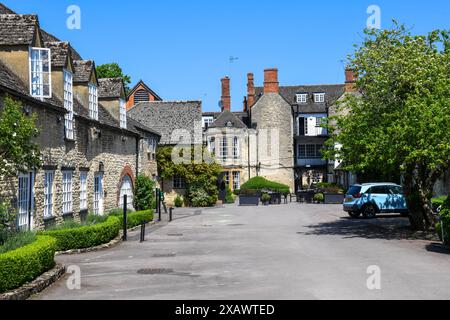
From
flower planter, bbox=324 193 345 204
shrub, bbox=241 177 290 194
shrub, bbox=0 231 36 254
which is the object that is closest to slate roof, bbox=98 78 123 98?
shrub, bbox=0 231 36 254

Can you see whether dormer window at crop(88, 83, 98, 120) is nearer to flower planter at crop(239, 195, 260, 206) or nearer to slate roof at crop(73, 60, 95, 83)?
slate roof at crop(73, 60, 95, 83)

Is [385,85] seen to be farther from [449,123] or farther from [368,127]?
[449,123]

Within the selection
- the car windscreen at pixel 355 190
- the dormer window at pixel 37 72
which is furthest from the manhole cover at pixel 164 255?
the car windscreen at pixel 355 190

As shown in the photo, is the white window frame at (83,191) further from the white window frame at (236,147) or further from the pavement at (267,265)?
the white window frame at (236,147)

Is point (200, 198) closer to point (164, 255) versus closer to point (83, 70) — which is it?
point (83, 70)

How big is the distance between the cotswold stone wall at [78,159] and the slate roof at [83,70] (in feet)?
6.56

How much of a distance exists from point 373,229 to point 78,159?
1285 centimetres

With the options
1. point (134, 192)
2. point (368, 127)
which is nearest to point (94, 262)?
point (368, 127)

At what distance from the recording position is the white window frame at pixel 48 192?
19.6 m

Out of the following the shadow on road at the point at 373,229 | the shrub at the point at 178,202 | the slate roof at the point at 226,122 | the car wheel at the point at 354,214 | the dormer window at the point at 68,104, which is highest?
the slate roof at the point at 226,122

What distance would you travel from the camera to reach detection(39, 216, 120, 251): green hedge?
17734 mm

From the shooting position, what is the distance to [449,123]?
17.7 m

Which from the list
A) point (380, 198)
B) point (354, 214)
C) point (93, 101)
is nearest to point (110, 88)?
point (93, 101)

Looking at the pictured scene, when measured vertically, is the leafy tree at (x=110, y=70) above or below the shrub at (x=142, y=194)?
above
